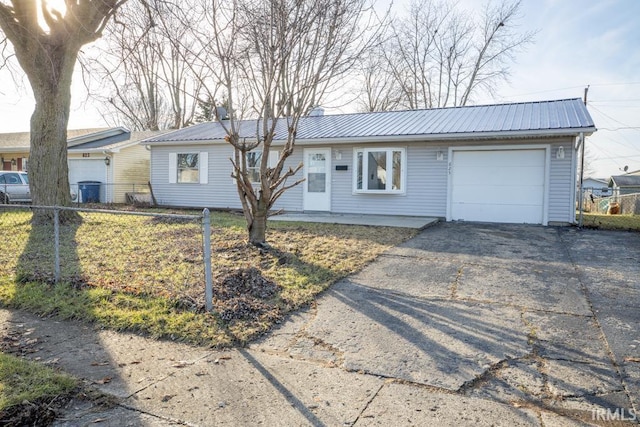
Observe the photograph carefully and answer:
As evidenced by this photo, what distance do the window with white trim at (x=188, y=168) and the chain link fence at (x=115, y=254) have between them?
521 centimetres

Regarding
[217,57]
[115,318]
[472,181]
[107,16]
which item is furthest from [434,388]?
[472,181]

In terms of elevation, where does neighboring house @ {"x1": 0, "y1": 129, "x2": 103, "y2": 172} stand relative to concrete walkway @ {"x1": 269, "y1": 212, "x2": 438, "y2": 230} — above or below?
above

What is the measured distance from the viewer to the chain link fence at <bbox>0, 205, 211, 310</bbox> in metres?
4.66

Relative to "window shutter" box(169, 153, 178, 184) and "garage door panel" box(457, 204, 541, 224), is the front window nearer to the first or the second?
"window shutter" box(169, 153, 178, 184)

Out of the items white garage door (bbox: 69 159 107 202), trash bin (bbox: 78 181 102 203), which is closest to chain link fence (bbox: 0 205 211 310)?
trash bin (bbox: 78 181 102 203)

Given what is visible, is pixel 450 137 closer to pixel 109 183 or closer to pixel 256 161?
pixel 256 161

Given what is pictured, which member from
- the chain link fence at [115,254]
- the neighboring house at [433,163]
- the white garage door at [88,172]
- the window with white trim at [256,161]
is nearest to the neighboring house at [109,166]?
the white garage door at [88,172]

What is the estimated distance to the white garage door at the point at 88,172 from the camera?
718 inches

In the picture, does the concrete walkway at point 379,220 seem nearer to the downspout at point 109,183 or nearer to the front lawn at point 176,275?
the front lawn at point 176,275

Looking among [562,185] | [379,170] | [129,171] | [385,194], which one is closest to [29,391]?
[385,194]

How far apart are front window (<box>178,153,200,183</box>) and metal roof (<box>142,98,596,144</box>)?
696mm

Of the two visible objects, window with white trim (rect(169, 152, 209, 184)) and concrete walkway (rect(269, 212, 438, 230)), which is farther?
window with white trim (rect(169, 152, 209, 184))

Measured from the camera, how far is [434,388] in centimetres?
270

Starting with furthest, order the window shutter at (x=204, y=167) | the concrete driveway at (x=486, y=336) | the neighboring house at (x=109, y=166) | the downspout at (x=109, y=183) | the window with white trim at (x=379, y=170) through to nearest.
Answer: the neighboring house at (x=109, y=166) → the downspout at (x=109, y=183) → the window shutter at (x=204, y=167) → the window with white trim at (x=379, y=170) → the concrete driveway at (x=486, y=336)
